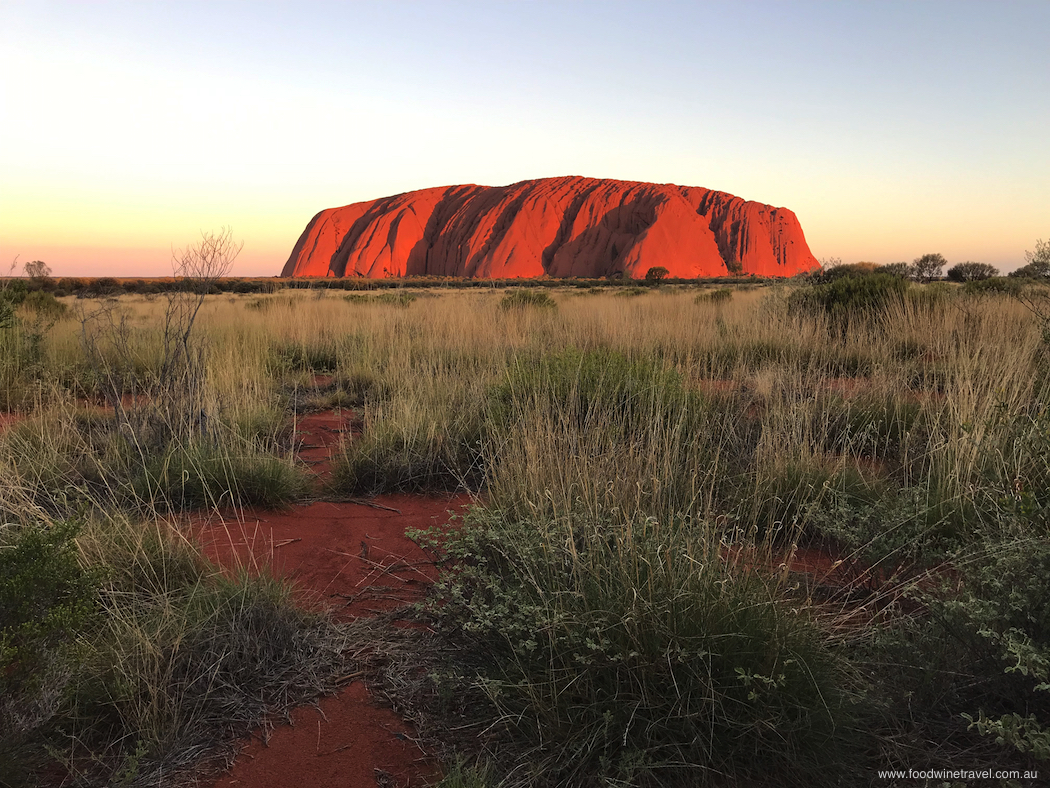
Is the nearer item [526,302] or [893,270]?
[526,302]

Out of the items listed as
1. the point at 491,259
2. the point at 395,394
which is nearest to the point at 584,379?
the point at 395,394

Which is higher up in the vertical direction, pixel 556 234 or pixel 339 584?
pixel 556 234

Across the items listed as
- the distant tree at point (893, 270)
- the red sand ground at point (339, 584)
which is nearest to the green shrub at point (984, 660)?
the red sand ground at point (339, 584)

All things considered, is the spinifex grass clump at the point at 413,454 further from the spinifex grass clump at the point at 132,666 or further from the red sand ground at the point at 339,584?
the spinifex grass clump at the point at 132,666

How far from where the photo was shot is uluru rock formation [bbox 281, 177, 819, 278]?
7756cm

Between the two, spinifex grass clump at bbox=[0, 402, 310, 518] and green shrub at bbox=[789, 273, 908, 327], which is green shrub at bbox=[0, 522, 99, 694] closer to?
spinifex grass clump at bbox=[0, 402, 310, 518]

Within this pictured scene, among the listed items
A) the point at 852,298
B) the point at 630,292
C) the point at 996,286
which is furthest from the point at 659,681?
the point at 630,292

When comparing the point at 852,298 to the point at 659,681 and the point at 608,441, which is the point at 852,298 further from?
the point at 659,681

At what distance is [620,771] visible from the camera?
1.52 metres

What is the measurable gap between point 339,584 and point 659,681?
1.77 meters

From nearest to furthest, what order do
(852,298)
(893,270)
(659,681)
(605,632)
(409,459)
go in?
(659,681), (605,632), (409,459), (852,298), (893,270)

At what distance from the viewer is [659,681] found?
5.57ft

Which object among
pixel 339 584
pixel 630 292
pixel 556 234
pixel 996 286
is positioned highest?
pixel 556 234

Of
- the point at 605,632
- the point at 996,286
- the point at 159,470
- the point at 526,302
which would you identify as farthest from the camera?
the point at 526,302
